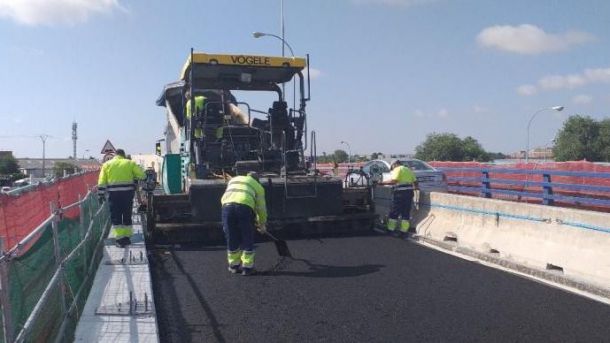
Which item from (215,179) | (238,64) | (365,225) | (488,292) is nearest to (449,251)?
(365,225)

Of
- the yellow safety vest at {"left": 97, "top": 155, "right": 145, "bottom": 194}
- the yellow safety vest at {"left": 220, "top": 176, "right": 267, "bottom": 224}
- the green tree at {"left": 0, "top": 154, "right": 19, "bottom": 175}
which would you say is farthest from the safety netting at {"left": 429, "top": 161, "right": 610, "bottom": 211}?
the green tree at {"left": 0, "top": 154, "right": 19, "bottom": 175}

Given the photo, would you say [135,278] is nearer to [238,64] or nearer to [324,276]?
[324,276]

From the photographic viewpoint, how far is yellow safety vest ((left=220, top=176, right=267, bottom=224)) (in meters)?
7.86

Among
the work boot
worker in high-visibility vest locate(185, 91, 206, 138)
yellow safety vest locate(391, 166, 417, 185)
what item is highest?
worker in high-visibility vest locate(185, 91, 206, 138)

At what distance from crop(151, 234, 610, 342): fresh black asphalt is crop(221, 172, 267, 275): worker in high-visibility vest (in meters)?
0.24

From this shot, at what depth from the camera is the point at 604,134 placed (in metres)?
58.4

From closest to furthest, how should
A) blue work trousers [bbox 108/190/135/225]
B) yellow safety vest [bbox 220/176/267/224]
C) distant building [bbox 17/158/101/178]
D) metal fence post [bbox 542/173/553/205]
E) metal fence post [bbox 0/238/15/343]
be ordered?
1. metal fence post [bbox 0/238/15/343]
2. yellow safety vest [bbox 220/176/267/224]
3. blue work trousers [bbox 108/190/135/225]
4. metal fence post [bbox 542/173/553/205]
5. distant building [bbox 17/158/101/178]

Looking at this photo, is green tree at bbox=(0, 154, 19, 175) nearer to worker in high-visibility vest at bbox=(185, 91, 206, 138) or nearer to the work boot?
worker in high-visibility vest at bbox=(185, 91, 206, 138)

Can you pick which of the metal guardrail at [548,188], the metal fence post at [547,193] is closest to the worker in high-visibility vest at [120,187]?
the metal fence post at [547,193]

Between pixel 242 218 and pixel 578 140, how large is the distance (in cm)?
5866

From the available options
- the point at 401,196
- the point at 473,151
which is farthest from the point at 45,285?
the point at 473,151

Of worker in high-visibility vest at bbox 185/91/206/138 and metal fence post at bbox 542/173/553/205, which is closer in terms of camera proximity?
worker in high-visibility vest at bbox 185/91/206/138

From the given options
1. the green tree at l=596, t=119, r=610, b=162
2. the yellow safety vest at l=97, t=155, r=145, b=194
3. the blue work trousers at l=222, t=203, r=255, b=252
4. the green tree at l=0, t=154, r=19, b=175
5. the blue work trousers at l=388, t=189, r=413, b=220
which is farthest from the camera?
the green tree at l=596, t=119, r=610, b=162

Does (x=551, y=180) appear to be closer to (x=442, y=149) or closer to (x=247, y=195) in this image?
(x=247, y=195)
